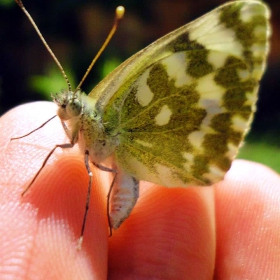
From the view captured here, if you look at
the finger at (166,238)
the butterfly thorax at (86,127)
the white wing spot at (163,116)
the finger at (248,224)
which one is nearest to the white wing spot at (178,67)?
the white wing spot at (163,116)

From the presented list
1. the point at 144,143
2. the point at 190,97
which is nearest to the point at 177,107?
the point at 190,97

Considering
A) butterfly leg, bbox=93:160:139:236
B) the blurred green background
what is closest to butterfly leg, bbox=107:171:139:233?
butterfly leg, bbox=93:160:139:236

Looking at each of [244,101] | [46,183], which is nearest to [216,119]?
[244,101]

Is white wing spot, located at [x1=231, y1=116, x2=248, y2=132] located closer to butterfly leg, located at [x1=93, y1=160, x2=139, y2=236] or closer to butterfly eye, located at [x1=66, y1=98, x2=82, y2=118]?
butterfly leg, located at [x1=93, y1=160, x2=139, y2=236]

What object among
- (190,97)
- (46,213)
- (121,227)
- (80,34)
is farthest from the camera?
(80,34)

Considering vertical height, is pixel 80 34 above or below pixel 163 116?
below

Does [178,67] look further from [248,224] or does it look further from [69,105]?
[248,224]
